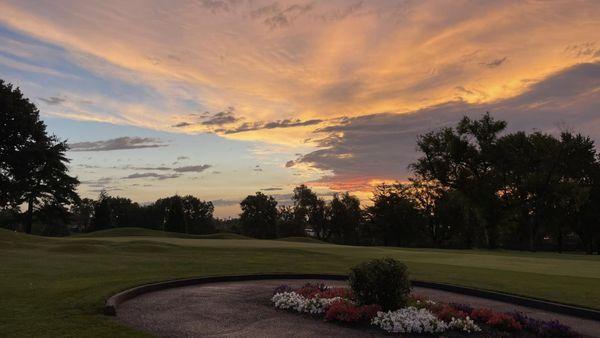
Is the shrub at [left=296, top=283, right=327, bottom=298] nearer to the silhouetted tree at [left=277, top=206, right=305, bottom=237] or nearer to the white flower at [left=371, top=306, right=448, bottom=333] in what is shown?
the white flower at [left=371, top=306, right=448, bottom=333]

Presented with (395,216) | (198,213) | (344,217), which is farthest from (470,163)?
(198,213)

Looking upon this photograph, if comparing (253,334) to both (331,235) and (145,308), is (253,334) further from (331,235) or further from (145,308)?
(331,235)

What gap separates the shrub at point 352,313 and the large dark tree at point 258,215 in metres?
94.9

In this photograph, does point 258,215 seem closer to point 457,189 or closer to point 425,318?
point 457,189

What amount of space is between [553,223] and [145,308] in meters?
68.5

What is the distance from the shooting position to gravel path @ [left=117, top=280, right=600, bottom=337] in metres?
9.53

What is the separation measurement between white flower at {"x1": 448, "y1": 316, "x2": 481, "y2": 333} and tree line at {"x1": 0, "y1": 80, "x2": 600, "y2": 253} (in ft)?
172

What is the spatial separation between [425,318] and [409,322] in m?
0.44

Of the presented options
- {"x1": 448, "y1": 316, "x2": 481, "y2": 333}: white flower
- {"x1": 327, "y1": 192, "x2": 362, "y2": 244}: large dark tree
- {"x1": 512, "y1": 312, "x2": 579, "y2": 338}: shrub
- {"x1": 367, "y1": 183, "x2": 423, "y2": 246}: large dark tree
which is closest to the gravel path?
{"x1": 512, "y1": 312, "x2": 579, "y2": 338}: shrub

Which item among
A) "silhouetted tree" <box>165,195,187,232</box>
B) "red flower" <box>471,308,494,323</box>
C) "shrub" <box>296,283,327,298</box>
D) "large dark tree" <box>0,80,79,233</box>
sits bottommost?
"red flower" <box>471,308,494,323</box>


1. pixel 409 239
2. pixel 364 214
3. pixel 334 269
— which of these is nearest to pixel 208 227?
pixel 364 214

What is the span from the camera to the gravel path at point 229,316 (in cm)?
953

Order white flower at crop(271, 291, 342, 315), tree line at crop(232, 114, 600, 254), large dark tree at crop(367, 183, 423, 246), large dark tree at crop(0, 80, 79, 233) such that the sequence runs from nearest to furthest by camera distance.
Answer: white flower at crop(271, 291, 342, 315) → large dark tree at crop(0, 80, 79, 233) → tree line at crop(232, 114, 600, 254) → large dark tree at crop(367, 183, 423, 246)

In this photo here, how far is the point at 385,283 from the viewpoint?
11023mm
